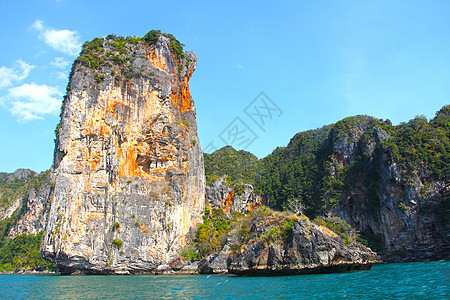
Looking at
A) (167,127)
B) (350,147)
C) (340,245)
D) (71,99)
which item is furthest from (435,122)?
(71,99)

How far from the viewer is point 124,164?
40.4 metres

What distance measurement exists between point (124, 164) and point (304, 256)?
24.5 meters

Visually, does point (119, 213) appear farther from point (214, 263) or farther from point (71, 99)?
point (71, 99)

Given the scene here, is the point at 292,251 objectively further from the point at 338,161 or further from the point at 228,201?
the point at 338,161

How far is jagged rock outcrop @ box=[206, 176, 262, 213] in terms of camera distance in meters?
54.3

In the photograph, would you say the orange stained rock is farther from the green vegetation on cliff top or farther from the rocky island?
the green vegetation on cliff top

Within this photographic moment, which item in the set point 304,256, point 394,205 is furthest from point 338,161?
point 304,256

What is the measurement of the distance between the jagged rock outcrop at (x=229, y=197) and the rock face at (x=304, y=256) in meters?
26.1

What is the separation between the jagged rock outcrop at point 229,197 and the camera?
5431cm

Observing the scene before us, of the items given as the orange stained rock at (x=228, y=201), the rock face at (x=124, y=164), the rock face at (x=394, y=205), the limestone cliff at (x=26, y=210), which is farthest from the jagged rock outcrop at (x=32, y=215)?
the rock face at (x=394, y=205)

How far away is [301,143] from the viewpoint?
82.9m

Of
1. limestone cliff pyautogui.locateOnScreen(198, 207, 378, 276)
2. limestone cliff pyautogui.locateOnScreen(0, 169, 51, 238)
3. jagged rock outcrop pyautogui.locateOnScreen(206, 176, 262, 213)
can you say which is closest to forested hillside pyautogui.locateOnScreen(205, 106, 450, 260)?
jagged rock outcrop pyautogui.locateOnScreen(206, 176, 262, 213)

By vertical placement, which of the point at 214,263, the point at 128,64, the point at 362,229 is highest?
the point at 128,64

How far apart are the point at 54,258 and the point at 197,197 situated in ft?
62.6
